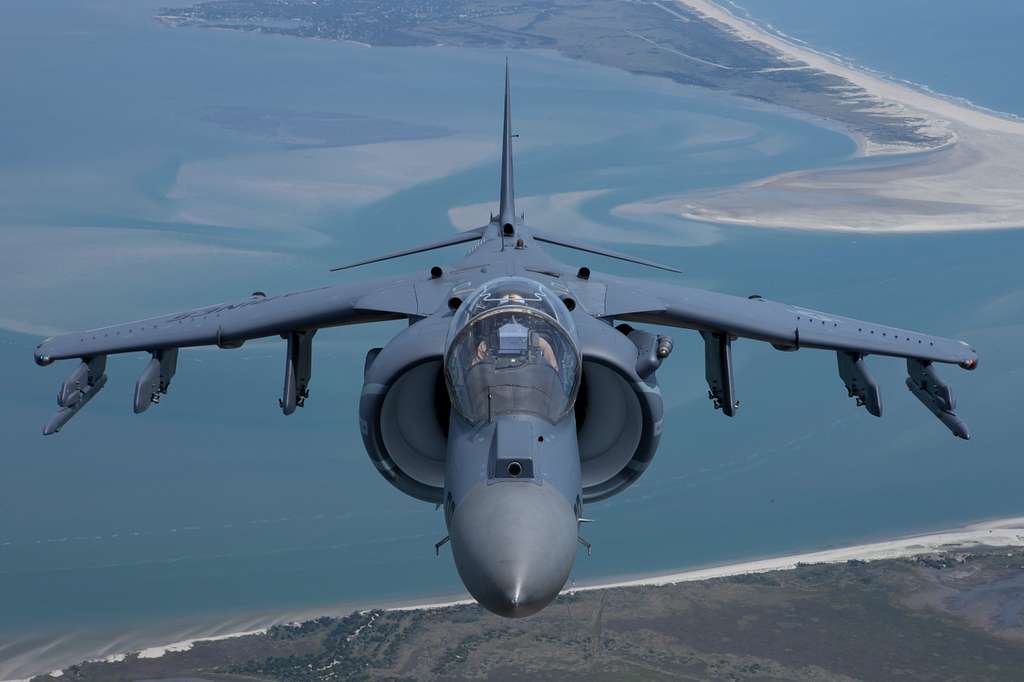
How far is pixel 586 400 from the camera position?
15234 mm

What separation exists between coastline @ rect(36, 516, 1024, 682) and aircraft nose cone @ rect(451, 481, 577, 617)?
41.1 m

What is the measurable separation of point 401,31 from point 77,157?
7939 centimetres

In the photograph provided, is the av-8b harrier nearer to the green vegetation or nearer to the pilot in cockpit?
the pilot in cockpit

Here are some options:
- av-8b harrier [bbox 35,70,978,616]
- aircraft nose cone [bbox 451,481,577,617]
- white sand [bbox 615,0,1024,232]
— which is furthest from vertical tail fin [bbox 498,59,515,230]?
A: white sand [bbox 615,0,1024,232]

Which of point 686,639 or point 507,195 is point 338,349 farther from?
point 507,195

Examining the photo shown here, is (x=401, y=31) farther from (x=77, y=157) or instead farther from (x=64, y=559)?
(x=64, y=559)

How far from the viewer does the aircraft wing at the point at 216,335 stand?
19.5 meters

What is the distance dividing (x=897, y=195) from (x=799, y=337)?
10326 centimetres

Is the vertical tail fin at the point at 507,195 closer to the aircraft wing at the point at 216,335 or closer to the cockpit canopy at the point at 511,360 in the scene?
the aircraft wing at the point at 216,335

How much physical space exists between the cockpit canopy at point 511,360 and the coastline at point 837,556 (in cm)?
3986

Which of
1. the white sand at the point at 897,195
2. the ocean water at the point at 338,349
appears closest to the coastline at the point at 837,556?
the ocean water at the point at 338,349

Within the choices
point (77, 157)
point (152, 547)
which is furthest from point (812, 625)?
point (77, 157)

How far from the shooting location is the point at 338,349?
257 ft

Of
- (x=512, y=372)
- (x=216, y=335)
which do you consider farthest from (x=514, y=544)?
(x=216, y=335)
